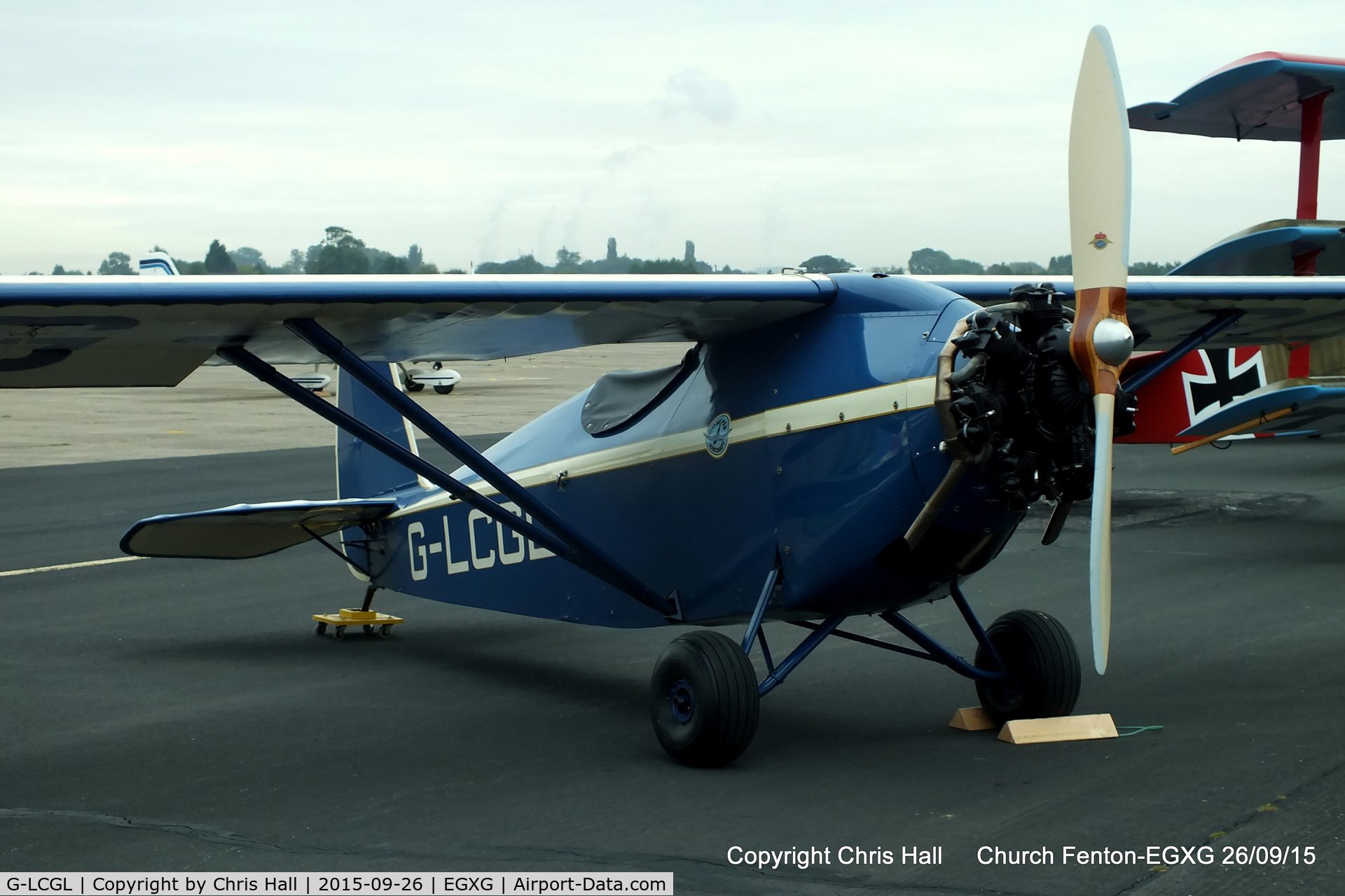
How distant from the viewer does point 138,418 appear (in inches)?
1132

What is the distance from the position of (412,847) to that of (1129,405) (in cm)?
337

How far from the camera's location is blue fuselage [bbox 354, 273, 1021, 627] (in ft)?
18.9

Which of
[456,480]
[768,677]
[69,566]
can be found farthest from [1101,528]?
[69,566]

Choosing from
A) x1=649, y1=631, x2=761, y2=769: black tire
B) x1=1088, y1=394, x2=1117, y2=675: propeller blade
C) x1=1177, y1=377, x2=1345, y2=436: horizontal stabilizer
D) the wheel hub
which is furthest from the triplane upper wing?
x1=1177, y1=377, x2=1345, y2=436: horizontal stabilizer

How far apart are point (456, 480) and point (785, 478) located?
171cm

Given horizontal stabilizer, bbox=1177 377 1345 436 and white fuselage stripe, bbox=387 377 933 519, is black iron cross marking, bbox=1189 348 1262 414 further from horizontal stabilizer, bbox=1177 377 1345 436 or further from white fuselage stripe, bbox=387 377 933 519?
white fuselage stripe, bbox=387 377 933 519

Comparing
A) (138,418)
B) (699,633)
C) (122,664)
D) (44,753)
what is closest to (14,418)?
(138,418)

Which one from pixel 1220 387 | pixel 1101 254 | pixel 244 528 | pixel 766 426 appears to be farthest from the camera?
pixel 1220 387

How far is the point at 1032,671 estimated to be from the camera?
21.4ft

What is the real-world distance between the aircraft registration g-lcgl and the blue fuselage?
1cm

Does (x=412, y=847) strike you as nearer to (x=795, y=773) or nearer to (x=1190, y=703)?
(x=795, y=773)

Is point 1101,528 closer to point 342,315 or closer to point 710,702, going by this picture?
point 710,702

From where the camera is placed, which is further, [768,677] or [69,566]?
[69,566]

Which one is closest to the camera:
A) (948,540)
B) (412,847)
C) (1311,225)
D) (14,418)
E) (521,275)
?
(412,847)
